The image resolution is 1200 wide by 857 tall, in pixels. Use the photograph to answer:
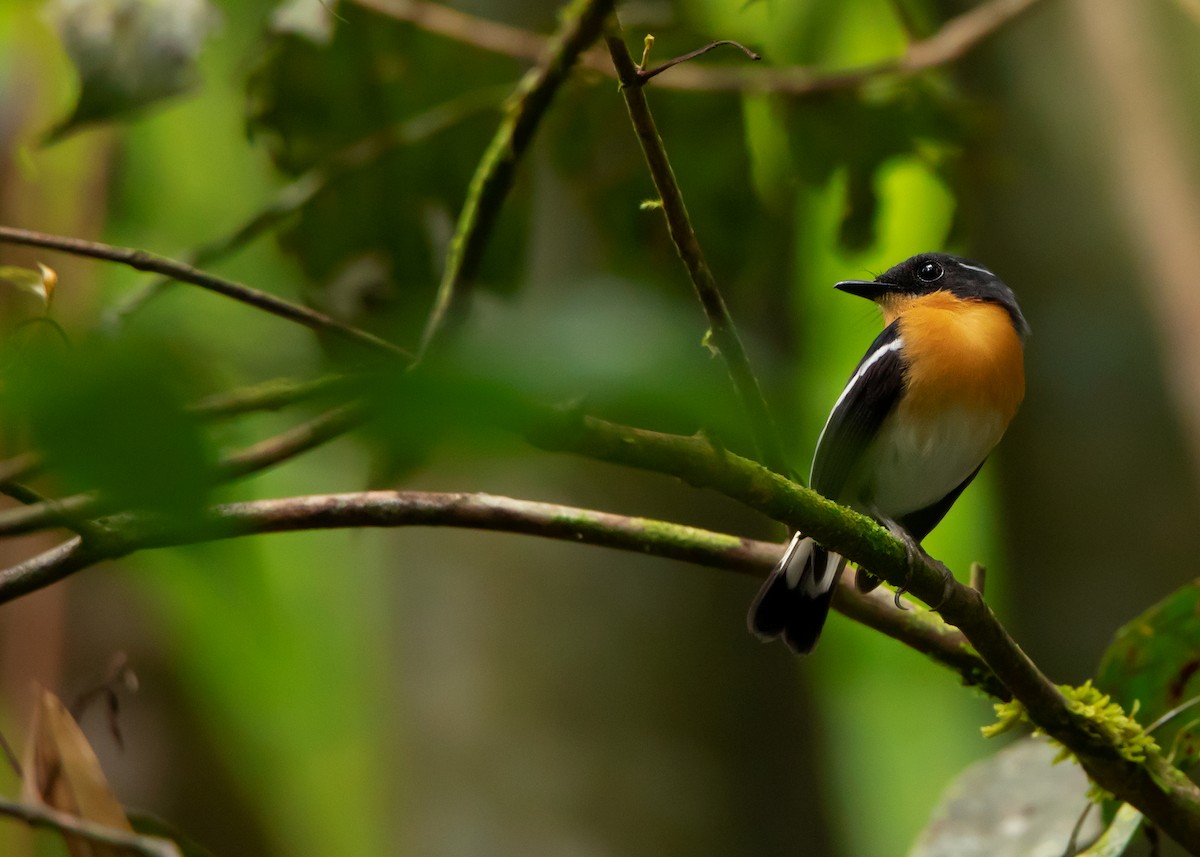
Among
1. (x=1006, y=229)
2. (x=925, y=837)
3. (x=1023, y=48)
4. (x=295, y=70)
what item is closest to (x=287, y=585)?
(x=295, y=70)

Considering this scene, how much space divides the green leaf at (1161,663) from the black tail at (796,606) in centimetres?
57

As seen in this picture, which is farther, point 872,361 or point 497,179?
point 872,361

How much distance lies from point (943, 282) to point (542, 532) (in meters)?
2.04

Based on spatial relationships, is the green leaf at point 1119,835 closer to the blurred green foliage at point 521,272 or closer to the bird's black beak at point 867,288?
the blurred green foliage at point 521,272

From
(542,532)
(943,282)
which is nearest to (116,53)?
(542,532)

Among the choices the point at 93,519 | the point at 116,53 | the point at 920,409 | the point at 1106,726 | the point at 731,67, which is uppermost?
the point at 731,67

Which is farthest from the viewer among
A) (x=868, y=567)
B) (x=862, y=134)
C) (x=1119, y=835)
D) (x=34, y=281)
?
(x=862, y=134)

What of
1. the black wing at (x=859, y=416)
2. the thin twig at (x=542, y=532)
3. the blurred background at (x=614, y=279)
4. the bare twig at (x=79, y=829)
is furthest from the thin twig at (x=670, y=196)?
the black wing at (x=859, y=416)

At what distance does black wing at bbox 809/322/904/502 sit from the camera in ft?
10.3

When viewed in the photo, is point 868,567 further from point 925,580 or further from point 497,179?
point 497,179

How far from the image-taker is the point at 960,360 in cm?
316

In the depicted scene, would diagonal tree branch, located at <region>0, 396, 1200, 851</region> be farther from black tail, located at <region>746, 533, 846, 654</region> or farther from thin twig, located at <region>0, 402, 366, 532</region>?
black tail, located at <region>746, 533, 846, 654</region>

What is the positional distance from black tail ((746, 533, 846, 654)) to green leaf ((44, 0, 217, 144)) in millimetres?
1721

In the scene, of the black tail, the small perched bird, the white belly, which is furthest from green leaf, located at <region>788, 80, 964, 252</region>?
the black tail
